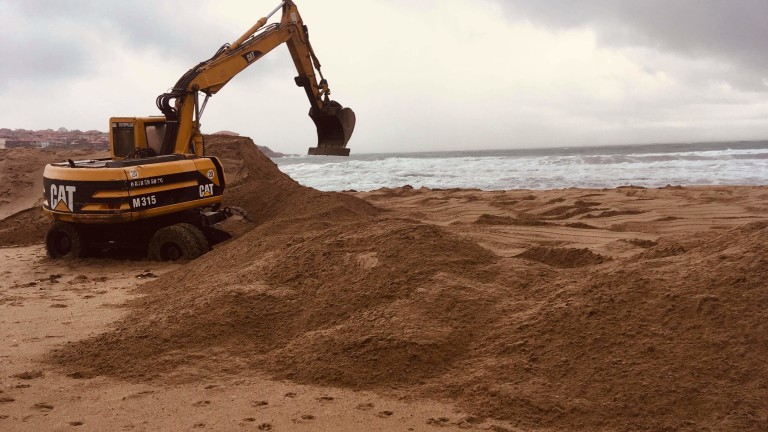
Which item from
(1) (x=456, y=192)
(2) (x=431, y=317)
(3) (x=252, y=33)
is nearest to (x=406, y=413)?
(2) (x=431, y=317)

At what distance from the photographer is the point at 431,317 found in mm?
4316

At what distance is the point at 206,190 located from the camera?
918 centimetres

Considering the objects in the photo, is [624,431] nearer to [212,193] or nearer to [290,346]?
[290,346]

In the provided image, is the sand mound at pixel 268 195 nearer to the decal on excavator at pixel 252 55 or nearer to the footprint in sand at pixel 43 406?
the decal on excavator at pixel 252 55

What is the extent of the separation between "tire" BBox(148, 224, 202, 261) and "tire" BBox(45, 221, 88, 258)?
879 millimetres

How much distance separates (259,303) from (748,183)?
15187 mm

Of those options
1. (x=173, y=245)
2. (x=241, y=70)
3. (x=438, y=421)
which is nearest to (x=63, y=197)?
(x=173, y=245)

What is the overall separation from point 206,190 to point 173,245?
0.86m

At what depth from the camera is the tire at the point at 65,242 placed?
29.0ft

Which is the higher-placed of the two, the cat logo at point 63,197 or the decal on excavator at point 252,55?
the decal on excavator at point 252,55

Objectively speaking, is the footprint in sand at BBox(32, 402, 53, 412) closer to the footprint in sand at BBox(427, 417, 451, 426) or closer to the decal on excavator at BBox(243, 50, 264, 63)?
the footprint in sand at BBox(427, 417, 451, 426)

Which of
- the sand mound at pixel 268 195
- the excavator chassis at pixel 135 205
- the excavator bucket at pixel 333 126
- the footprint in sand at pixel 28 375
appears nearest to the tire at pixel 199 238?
the excavator chassis at pixel 135 205

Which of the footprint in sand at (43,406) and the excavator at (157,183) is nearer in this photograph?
the footprint in sand at (43,406)

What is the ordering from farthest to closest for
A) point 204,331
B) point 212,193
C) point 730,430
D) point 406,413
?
point 212,193
point 204,331
point 406,413
point 730,430
